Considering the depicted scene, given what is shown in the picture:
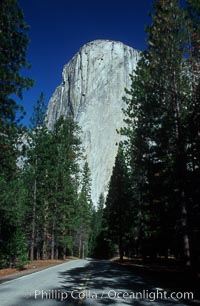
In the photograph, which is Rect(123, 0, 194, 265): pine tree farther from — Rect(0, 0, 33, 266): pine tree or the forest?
Rect(0, 0, 33, 266): pine tree

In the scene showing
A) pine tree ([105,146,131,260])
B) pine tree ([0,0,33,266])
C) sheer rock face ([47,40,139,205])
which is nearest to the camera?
pine tree ([0,0,33,266])

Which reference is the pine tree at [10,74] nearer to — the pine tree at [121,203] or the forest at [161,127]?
the forest at [161,127]

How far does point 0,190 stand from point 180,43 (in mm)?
17772

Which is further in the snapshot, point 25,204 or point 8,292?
point 25,204

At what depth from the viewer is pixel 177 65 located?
1791cm

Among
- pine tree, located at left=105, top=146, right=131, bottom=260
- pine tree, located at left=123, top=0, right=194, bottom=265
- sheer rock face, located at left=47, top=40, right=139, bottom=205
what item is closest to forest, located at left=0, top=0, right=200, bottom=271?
pine tree, located at left=123, top=0, right=194, bottom=265

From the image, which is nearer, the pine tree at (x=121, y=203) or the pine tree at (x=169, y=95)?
the pine tree at (x=169, y=95)

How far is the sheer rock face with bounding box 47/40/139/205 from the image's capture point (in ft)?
380

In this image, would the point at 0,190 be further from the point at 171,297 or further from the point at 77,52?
the point at 77,52

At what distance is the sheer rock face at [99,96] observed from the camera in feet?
380

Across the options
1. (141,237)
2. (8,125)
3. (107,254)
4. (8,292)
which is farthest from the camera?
(107,254)

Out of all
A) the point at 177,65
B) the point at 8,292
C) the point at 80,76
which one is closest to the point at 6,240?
the point at 8,292

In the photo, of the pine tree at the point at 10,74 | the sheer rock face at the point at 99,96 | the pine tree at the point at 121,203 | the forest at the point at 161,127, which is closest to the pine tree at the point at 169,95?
the forest at the point at 161,127

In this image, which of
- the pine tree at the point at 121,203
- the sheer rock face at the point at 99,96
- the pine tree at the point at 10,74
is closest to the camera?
the pine tree at the point at 10,74
